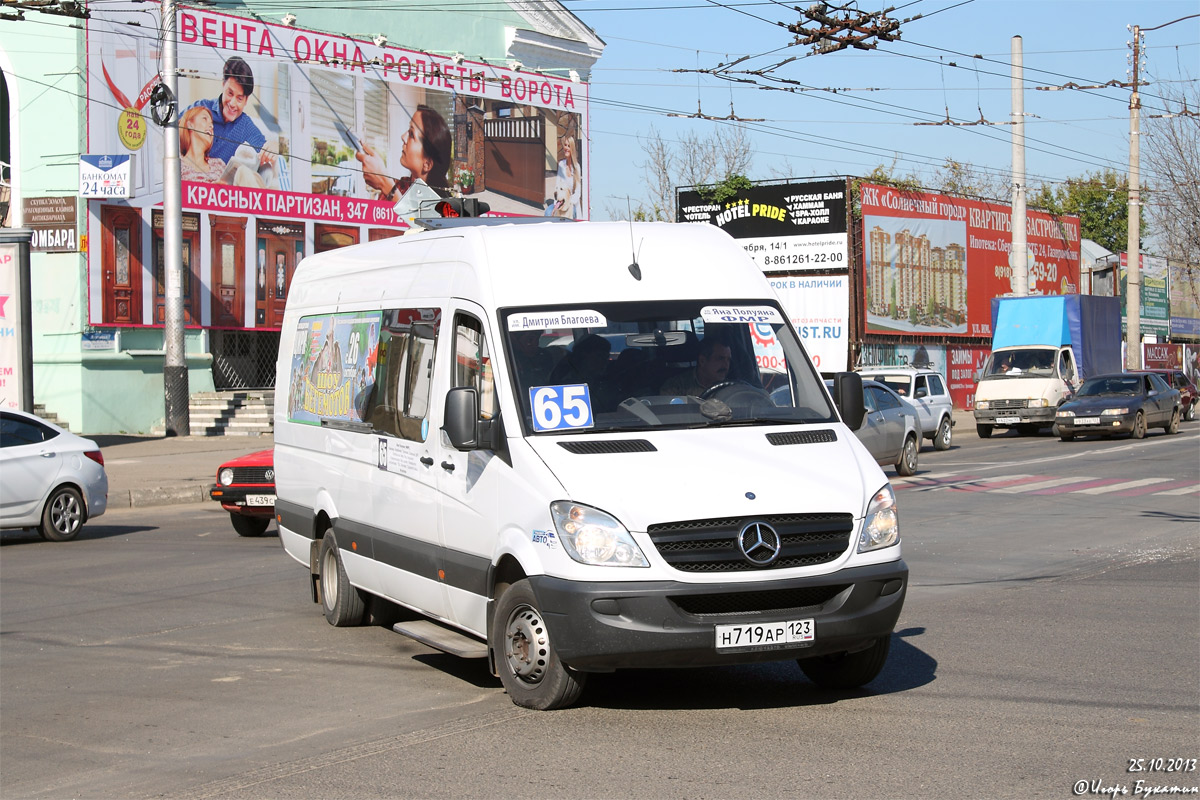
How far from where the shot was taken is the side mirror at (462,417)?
682 cm

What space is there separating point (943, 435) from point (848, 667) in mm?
22167

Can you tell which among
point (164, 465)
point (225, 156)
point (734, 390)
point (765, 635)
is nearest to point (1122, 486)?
point (734, 390)

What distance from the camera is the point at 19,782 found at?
19.4 feet

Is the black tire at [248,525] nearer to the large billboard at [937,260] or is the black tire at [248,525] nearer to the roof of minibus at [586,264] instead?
the roof of minibus at [586,264]

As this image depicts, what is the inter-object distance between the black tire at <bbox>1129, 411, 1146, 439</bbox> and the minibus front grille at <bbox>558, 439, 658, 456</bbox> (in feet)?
87.8

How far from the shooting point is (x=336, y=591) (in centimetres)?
927

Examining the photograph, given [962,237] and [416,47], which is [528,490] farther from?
[962,237]

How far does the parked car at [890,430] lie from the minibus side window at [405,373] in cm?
1310

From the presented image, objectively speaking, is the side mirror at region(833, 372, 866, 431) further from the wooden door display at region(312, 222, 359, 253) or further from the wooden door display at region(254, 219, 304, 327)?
the wooden door display at region(312, 222, 359, 253)

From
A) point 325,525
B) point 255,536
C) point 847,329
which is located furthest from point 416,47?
point 325,525

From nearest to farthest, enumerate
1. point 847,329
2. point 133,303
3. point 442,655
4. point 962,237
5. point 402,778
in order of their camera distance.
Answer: point 402,778, point 442,655, point 133,303, point 847,329, point 962,237

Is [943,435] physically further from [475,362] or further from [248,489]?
[475,362]

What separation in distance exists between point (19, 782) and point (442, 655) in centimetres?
294

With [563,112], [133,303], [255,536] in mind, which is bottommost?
[255,536]
